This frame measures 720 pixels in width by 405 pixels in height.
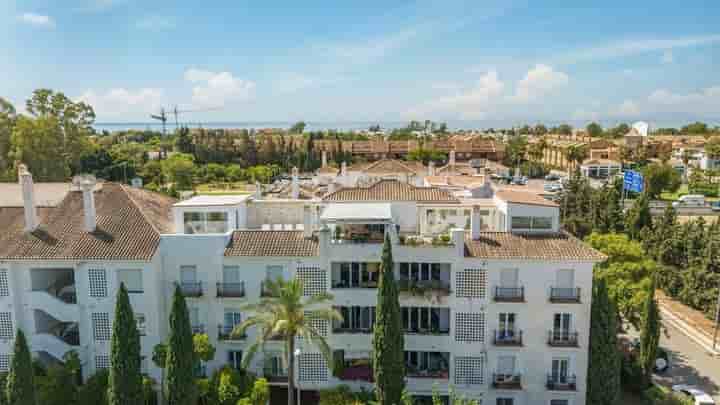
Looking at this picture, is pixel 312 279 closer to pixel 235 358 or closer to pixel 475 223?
pixel 235 358

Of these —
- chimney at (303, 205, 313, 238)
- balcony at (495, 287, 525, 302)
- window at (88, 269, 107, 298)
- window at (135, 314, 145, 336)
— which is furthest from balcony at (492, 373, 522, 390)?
window at (88, 269, 107, 298)

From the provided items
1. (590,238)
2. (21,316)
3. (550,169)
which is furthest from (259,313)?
(550,169)

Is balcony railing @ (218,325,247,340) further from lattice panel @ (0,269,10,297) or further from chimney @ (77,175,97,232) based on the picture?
lattice panel @ (0,269,10,297)

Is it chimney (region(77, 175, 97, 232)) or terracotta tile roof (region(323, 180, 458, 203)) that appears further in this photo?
terracotta tile roof (region(323, 180, 458, 203))

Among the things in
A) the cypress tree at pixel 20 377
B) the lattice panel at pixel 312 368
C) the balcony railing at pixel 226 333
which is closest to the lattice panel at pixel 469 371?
the lattice panel at pixel 312 368

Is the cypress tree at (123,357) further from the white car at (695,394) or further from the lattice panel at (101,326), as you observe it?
the white car at (695,394)

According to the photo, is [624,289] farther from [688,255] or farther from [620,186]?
[620,186]
